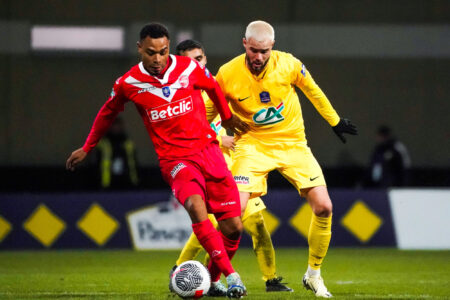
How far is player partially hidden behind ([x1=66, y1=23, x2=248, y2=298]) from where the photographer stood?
Result: 6383 millimetres

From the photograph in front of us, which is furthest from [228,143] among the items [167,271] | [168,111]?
[167,271]

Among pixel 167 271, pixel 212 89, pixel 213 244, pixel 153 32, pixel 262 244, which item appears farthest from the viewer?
pixel 167 271

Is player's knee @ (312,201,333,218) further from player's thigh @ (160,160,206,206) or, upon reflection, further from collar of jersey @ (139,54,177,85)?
collar of jersey @ (139,54,177,85)

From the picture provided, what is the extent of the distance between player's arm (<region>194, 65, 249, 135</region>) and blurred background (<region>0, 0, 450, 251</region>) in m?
8.26

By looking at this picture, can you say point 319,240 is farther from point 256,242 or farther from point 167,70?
point 167,70

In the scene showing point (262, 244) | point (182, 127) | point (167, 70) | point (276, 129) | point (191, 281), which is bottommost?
point (262, 244)

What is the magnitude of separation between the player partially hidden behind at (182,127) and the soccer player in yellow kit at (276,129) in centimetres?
60

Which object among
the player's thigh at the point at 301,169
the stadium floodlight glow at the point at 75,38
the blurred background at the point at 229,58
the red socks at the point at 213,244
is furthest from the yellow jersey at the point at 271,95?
the stadium floodlight glow at the point at 75,38

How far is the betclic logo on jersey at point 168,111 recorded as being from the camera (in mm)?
6449

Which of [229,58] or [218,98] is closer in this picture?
[218,98]

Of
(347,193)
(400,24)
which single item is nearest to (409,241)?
(347,193)

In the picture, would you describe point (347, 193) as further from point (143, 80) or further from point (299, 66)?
point (143, 80)

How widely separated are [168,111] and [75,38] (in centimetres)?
989

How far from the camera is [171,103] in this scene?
6.45 meters
